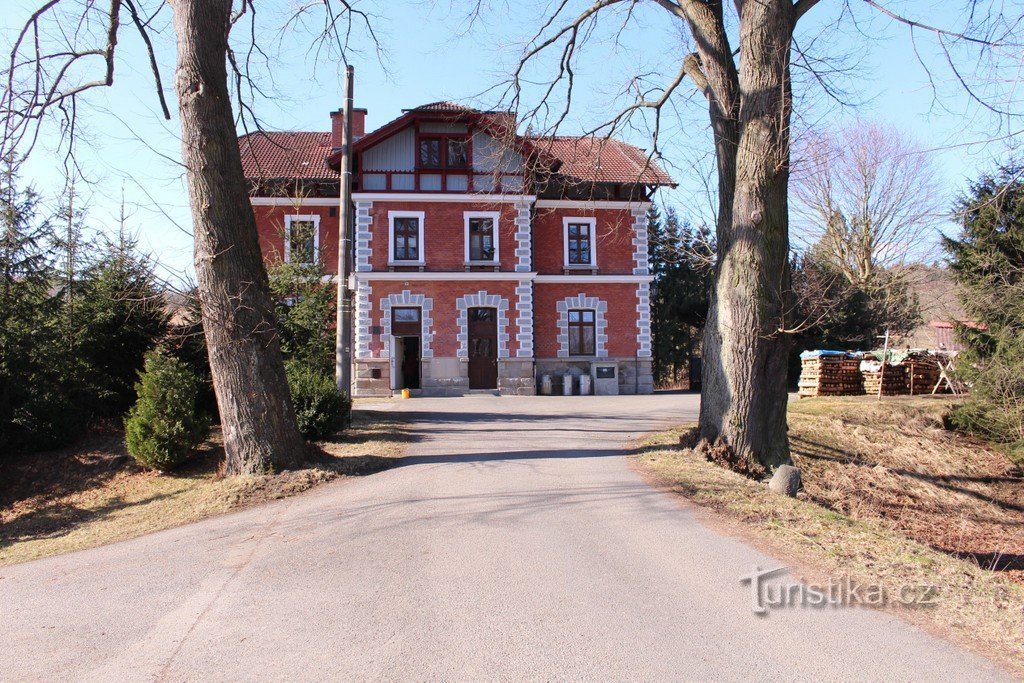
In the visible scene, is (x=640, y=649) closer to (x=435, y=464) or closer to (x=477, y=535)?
(x=477, y=535)

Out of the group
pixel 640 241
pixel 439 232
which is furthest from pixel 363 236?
pixel 640 241

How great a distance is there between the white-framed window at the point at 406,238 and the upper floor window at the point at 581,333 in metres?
7.00

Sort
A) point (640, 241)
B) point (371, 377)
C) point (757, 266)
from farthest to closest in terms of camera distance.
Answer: point (640, 241), point (371, 377), point (757, 266)

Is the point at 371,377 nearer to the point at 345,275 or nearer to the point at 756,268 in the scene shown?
the point at 345,275

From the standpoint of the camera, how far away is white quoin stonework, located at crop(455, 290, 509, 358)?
93.8 feet

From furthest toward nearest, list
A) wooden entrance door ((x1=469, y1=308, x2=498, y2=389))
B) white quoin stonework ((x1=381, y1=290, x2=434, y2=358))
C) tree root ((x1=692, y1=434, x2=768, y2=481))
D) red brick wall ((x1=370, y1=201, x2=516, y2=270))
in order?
wooden entrance door ((x1=469, y1=308, x2=498, y2=389))
red brick wall ((x1=370, y1=201, x2=516, y2=270))
white quoin stonework ((x1=381, y1=290, x2=434, y2=358))
tree root ((x1=692, y1=434, x2=768, y2=481))

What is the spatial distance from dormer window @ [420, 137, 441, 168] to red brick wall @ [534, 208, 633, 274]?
5134 mm

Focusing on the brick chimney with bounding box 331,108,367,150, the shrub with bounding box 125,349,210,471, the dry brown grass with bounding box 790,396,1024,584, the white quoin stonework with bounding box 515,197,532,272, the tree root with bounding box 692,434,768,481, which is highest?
the brick chimney with bounding box 331,108,367,150

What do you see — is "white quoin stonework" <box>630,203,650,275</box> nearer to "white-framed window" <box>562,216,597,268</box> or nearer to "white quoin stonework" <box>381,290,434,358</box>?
"white-framed window" <box>562,216,597,268</box>

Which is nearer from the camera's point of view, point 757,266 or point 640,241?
point 757,266

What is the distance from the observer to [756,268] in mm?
10391

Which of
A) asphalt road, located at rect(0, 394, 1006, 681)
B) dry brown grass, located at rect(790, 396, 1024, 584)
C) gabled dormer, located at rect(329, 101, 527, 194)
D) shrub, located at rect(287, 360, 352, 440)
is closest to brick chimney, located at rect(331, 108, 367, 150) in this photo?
gabled dormer, located at rect(329, 101, 527, 194)

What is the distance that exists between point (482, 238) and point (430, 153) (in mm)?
3962

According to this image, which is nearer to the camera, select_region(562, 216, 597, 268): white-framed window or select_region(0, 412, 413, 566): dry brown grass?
select_region(0, 412, 413, 566): dry brown grass
